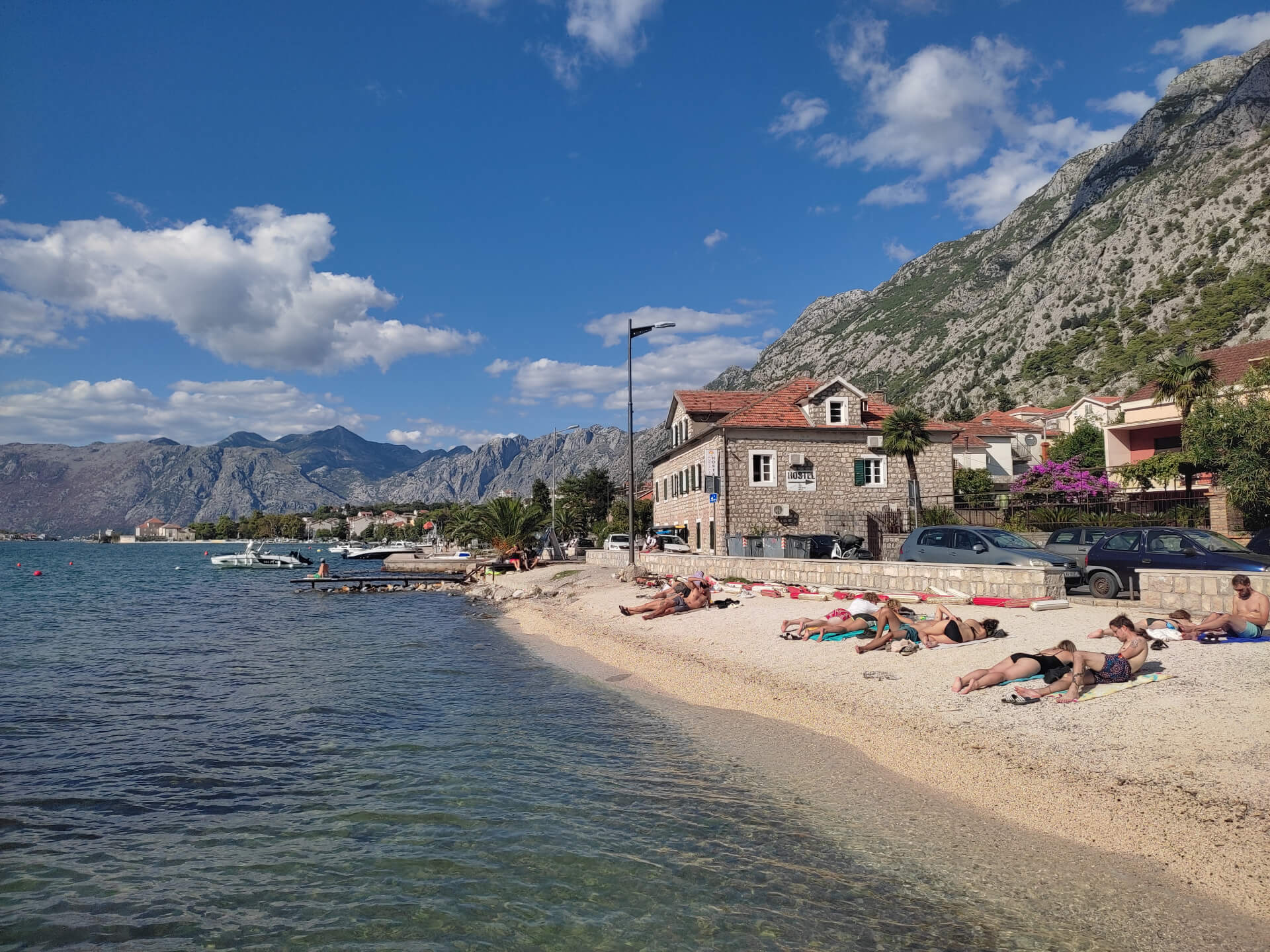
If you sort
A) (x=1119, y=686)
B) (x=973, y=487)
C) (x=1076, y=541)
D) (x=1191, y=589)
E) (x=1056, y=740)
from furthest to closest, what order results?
(x=973, y=487), (x=1076, y=541), (x=1191, y=589), (x=1119, y=686), (x=1056, y=740)

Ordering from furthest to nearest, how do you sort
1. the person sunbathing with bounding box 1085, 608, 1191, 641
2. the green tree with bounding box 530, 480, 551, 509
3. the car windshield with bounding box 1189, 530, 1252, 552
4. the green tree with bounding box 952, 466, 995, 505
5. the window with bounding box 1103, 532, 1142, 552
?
the green tree with bounding box 530, 480, 551, 509, the green tree with bounding box 952, 466, 995, 505, the window with bounding box 1103, 532, 1142, 552, the car windshield with bounding box 1189, 530, 1252, 552, the person sunbathing with bounding box 1085, 608, 1191, 641

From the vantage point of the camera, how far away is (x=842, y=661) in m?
14.1

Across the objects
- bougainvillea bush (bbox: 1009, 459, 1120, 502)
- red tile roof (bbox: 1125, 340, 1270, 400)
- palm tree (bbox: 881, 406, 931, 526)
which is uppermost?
red tile roof (bbox: 1125, 340, 1270, 400)

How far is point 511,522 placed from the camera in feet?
185

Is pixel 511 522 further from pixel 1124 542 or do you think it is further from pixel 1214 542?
pixel 1214 542

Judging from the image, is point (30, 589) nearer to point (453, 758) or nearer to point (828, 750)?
point (453, 758)

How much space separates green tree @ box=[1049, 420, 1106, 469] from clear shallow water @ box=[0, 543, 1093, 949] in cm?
6185

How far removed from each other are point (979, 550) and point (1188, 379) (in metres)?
25.0

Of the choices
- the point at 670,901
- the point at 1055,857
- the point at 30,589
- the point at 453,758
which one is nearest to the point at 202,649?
the point at 453,758

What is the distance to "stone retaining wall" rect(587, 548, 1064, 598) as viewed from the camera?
635 inches

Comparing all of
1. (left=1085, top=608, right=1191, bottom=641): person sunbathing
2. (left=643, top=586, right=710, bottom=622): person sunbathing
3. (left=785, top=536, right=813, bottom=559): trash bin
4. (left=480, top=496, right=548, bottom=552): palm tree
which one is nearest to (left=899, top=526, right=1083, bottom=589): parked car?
(left=1085, top=608, right=1191, bottom=641): person sunbathing

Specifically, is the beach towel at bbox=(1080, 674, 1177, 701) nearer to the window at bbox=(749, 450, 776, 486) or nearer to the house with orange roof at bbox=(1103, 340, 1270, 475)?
the window at bbox=(749, 450, 776, 486)

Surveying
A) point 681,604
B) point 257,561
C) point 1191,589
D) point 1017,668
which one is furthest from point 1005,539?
point 257,561

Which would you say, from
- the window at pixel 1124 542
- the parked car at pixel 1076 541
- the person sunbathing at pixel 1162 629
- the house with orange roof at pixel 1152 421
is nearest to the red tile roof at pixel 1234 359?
the house with orange roof at pixel 1152 421
